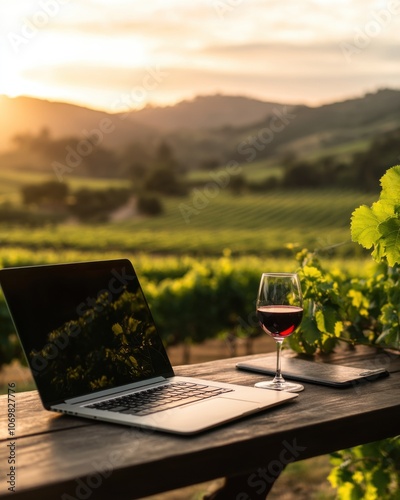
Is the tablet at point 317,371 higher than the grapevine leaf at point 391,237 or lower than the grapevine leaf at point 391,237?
lower

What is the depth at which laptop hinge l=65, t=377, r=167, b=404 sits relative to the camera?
1.69m

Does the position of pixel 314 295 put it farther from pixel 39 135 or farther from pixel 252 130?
pixel 252 130

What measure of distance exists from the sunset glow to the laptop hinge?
24.1 m

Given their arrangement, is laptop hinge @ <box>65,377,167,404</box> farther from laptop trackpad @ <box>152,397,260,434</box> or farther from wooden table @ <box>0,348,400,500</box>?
laptop trackpad @ <box>152,397,260,434</box>

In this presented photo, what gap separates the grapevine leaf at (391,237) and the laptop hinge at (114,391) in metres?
0.75

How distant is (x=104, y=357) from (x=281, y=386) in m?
0.48

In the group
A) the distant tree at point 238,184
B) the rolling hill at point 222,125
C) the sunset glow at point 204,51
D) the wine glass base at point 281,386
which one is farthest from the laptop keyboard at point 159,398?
the distant tree at point 238,184

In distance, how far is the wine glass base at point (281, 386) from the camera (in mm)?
1858

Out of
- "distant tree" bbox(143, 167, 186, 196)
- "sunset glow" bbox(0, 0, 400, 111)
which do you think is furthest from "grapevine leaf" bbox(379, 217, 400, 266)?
"distant tree" bbox(143, 167, 186, 196)

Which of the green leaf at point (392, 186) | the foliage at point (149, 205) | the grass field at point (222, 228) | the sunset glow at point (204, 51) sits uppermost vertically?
the sunset glow at point (204, 51)

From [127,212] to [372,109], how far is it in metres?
19.7

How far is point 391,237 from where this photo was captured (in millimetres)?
2064

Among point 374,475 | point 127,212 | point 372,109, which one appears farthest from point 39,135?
point 374,475

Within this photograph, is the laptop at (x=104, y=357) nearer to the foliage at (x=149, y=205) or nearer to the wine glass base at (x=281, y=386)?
the wine glass base at (x=281, y=386)
